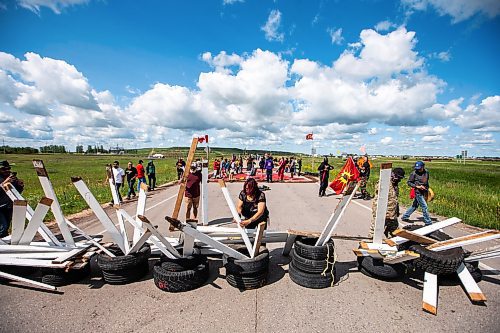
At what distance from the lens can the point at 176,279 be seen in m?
3.66

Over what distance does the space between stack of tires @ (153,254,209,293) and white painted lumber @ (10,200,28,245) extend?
2.29 meters

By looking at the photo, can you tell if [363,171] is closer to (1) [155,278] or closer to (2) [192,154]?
(2) [192,154]

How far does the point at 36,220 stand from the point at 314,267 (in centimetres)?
455

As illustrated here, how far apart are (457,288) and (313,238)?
2.32m

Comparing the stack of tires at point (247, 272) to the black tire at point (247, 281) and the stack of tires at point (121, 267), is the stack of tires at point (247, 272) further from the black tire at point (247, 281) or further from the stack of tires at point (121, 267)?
the stack of tires at point (121, 267)

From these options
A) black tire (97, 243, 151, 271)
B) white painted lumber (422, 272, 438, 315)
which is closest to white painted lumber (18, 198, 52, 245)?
black tire (97, 243, 151, 271)

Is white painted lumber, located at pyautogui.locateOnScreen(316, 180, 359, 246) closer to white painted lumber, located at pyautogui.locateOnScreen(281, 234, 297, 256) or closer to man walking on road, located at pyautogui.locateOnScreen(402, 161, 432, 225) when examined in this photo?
white painted lumber, located at pyautogui.locateOnScreen(281, 234, 297, 256)

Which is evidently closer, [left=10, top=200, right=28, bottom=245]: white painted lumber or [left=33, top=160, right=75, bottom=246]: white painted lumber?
[left=10, top=200, right=28, bottom=245]: white painted lumber

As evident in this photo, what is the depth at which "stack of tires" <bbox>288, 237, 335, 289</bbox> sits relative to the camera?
3.82 m

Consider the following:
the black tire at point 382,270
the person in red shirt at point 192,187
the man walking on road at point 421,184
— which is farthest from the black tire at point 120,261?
the man walking on road at point 421,184

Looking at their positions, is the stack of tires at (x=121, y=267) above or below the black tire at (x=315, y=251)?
below

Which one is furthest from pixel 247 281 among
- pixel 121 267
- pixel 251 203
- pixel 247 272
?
pixel 121 267

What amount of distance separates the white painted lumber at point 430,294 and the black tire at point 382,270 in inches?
15.2

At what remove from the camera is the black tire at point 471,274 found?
3.95 m
